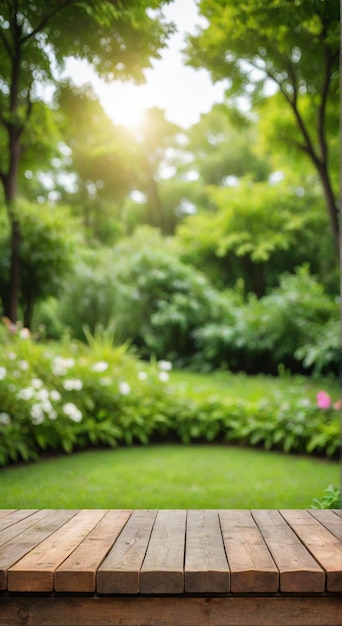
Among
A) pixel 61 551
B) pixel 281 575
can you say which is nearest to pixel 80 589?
pixel 61 551

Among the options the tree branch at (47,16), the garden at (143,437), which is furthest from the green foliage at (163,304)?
the tree branch at (47,16)

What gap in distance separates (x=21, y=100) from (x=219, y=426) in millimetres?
3304

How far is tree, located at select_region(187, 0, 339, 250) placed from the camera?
3.04 metres

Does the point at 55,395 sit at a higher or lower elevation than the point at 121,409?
higher

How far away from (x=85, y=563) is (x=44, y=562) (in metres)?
0.12

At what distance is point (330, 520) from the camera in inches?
79.0

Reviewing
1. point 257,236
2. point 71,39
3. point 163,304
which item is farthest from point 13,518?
point 257,236

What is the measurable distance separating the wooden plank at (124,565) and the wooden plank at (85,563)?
0.02 metres

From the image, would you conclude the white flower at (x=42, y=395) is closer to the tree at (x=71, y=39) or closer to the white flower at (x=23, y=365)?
the white flower at (x=23, y=365)

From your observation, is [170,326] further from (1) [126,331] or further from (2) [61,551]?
(2) [61,551]

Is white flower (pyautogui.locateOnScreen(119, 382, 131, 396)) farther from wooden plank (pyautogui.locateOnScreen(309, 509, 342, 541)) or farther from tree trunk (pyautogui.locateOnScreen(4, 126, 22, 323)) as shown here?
wooden plank (pyautogui.locateOnScreen(309, 509, 342, 541))

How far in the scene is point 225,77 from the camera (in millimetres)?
4281

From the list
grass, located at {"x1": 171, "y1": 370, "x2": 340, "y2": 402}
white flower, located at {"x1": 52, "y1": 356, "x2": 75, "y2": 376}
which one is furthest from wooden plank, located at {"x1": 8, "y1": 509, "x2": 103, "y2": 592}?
grass, located at {"x1": 171, "y1": 370, "x2": 340, "y2": 402}

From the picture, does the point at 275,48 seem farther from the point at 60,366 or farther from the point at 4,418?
the point at 4,418
